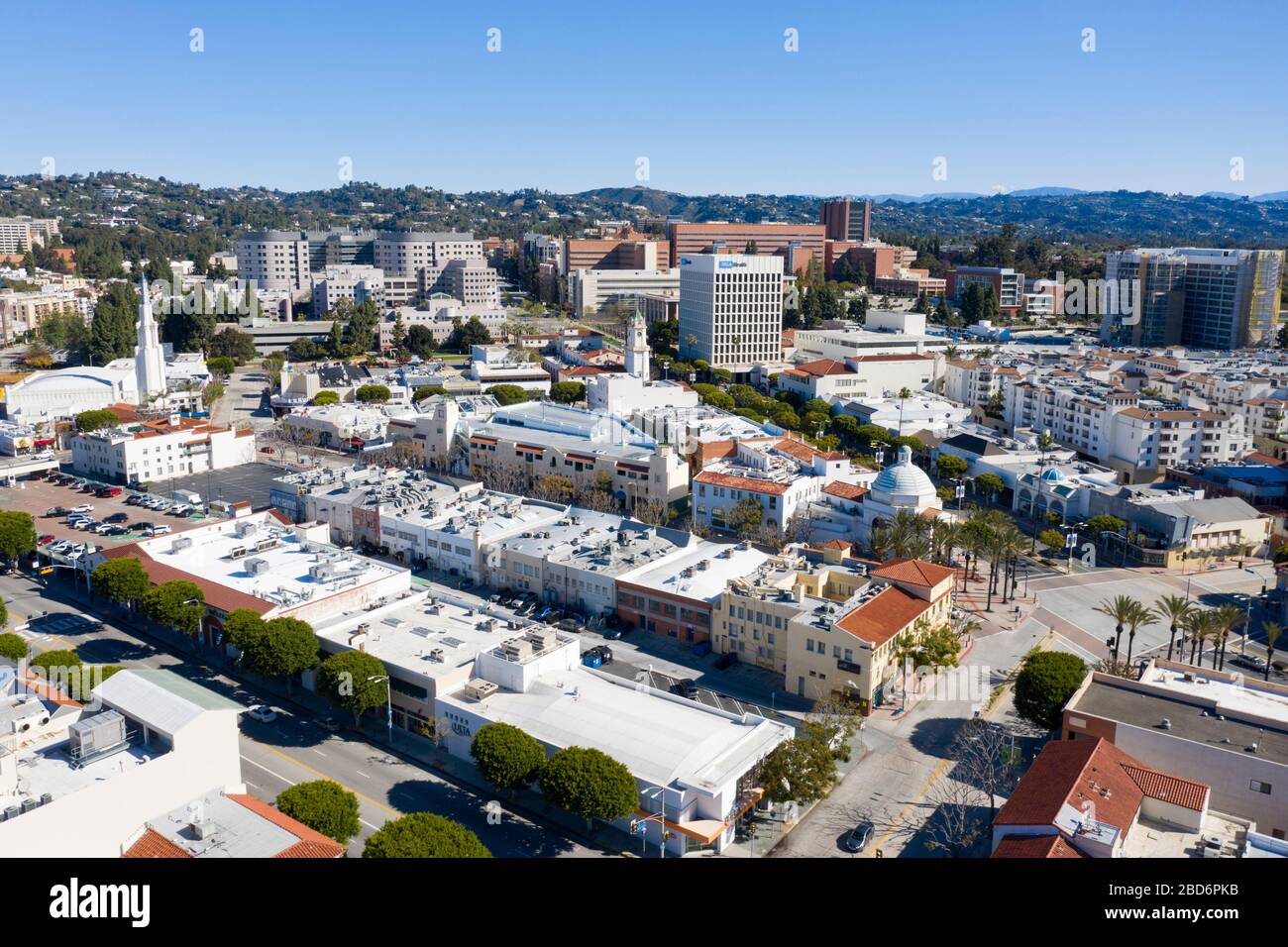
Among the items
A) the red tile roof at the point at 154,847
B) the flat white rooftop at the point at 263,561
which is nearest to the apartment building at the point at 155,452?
the flat white rooftop at the point at 263,561

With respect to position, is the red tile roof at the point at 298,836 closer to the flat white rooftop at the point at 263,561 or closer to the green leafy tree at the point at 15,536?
the flat white rooftop at the point at 263,561

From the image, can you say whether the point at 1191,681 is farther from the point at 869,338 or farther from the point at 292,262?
the point at 292,262

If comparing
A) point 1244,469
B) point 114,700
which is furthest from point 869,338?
point 114,700

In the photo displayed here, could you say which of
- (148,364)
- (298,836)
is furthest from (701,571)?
(148,364)

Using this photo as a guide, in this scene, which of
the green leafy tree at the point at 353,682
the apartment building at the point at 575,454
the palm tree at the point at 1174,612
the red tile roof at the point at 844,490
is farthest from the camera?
the apartment building at the point at 575,454

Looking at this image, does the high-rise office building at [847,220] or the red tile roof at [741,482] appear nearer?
Result: the red tile roof at [741,482]

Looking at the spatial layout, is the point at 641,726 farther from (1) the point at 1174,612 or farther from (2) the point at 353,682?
(1) the point at 1174,612

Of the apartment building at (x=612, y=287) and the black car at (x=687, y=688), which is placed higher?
the apartment building at (x=612, y=287)
